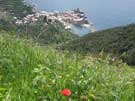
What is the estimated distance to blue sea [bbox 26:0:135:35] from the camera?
118 metres

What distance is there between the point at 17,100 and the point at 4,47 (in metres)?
2.16

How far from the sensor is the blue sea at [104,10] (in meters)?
118

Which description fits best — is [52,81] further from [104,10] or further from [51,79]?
[104,10]

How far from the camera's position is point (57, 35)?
23.9ft

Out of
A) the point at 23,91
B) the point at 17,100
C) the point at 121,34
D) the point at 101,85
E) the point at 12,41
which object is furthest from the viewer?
the point at 121,34

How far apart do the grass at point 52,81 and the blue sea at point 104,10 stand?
7589 centimetres

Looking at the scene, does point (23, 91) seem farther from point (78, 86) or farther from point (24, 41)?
point (24, 41)

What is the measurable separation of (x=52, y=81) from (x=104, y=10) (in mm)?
157484

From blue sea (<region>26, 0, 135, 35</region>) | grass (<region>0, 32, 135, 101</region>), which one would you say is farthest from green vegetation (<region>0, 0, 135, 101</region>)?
blue sea (<region>26, 0, 135, 35</region>)

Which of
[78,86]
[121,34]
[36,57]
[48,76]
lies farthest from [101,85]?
[121,34]

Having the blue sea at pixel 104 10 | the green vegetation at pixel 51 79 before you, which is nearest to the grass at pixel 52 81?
the green vegetation at pixel 51 79

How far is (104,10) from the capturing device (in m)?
160

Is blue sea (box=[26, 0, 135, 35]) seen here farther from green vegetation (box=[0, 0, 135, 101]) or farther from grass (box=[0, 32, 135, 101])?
grass (box=[0, 32, 135, 101])

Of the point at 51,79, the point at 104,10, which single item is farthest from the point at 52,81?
the point at 104,10
